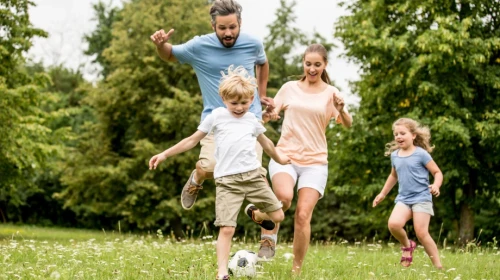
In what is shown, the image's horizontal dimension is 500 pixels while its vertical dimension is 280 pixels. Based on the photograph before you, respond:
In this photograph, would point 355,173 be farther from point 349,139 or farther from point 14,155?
point 14,155

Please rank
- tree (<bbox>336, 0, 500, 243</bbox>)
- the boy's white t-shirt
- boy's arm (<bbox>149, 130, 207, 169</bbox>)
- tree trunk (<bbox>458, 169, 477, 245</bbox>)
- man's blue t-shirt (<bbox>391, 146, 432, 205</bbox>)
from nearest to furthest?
1. boy's arm (<bbox>149, 130, 207, 169</bbox>)
2. the boy's white t-shirt
3. man's blue t-shirt (<bbox>391, 146, 432, 205</bbox>)
4. tree (<bbox>336, 0, 500, 243</bbox>)
5. tree trunk (<bbox>458, 169, 477, 245</bbox>)

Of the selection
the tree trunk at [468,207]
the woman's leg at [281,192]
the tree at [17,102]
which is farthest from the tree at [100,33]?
the woman's leg at [281,192]

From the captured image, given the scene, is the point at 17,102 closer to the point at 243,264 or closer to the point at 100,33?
the point at 243,264

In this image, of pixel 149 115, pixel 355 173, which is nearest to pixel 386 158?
pixel 355 173

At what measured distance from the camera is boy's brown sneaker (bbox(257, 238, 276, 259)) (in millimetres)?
6746

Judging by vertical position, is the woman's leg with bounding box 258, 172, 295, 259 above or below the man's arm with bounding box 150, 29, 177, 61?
below

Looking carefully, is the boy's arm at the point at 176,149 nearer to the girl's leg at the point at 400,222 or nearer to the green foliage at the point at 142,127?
the girl's leg at the point at 400,222

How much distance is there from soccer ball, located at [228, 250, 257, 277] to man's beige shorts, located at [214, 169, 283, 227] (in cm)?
58

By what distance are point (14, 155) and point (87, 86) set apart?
13.1 meters

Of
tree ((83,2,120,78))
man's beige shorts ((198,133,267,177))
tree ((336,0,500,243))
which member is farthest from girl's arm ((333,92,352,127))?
tree ((83,2,120,78))

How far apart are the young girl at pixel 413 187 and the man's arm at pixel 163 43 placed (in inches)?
120

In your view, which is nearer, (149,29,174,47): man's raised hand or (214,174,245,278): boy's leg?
(214,174,245,278): boy's leg

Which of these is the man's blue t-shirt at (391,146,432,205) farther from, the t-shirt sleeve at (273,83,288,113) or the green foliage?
the green foliage

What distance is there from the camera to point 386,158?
20.5 metres
